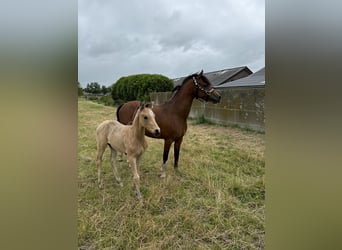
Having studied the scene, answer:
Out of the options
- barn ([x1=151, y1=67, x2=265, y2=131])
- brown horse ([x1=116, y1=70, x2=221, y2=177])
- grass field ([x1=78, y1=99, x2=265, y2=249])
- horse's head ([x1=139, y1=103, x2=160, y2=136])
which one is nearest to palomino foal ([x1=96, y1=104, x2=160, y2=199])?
horse's head ([x1=139, y1=103, x2=160, y2=136])

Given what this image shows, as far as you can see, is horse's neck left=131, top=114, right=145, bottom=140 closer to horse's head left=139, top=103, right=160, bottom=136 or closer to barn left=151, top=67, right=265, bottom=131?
horse's head left=139, top=103, right=160, bottom=136

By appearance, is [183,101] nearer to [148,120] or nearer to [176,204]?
[148,120]

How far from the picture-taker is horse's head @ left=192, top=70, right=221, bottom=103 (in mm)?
2402

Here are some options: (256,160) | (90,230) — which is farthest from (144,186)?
(256,160)

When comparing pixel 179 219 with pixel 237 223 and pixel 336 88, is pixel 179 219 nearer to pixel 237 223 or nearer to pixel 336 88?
pixel 237 223

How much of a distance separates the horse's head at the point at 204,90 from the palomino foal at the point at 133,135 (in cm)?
82

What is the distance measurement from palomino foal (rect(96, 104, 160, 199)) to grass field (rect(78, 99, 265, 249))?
178mm

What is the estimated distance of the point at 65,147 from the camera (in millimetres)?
477

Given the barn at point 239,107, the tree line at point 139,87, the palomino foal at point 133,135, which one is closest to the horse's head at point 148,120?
the palomino foal at point 133,135

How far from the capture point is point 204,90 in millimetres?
2408

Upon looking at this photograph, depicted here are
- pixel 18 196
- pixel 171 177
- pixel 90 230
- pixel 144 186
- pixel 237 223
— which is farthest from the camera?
pixel 171 177

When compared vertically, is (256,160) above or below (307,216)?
below

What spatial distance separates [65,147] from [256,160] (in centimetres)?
266

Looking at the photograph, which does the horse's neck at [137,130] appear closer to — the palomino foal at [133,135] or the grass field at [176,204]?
the palomino foal at [133,135]
